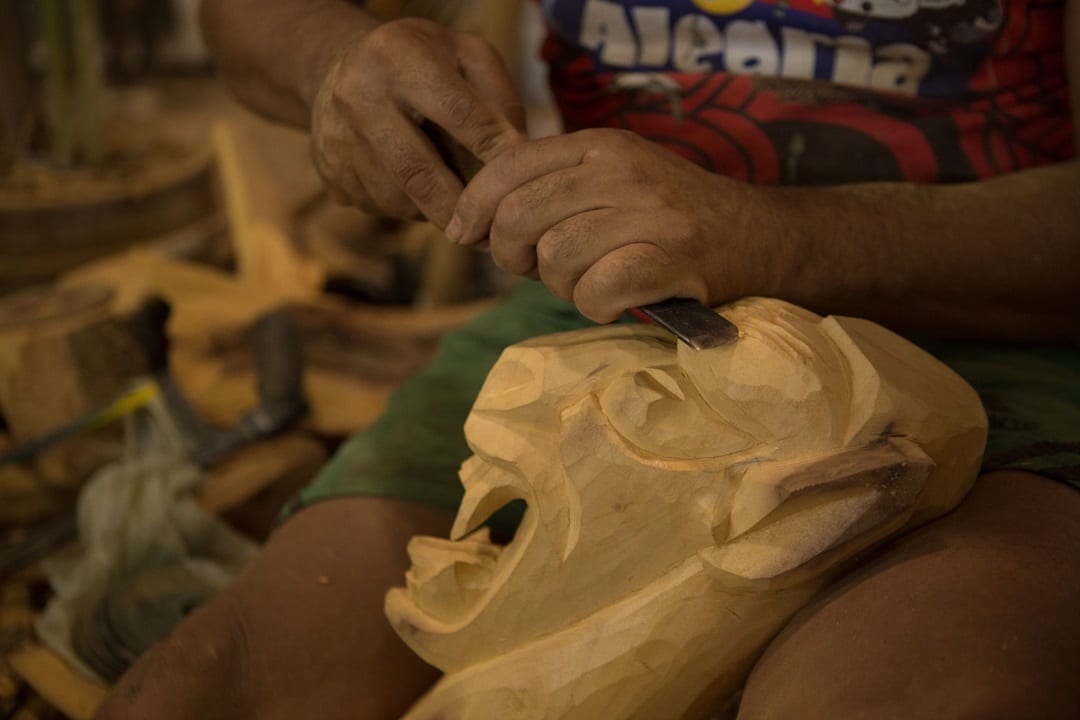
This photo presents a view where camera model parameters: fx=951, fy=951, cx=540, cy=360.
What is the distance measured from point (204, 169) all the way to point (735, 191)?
2.75 metres

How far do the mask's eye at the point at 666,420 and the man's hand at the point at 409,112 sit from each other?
0.81 ft

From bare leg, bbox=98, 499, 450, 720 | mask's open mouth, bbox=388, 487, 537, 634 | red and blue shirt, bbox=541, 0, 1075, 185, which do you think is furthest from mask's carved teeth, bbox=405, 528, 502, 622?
red and blue shirt, bbox=541, 0, 1075, 185

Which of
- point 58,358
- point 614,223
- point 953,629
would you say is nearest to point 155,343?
point 58,358

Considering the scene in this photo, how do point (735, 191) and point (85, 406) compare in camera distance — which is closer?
point (735, 191)

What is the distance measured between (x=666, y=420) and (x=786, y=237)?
20 centimetres

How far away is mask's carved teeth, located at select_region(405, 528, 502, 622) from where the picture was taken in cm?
79

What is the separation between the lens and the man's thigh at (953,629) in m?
0.57

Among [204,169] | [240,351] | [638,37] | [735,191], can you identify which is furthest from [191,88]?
[735,191]

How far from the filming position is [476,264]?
8.45ft

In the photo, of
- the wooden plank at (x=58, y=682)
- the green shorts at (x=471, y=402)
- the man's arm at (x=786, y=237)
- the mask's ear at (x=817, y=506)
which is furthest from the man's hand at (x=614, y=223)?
the wooden plank at (x=58, y=682)

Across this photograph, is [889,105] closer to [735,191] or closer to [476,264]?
[735,191]

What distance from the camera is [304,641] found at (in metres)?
0.90

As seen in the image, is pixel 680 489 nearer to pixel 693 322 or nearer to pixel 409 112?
pixel 693 322

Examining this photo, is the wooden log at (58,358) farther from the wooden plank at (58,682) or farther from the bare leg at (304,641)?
the bare leg at (304,641)
